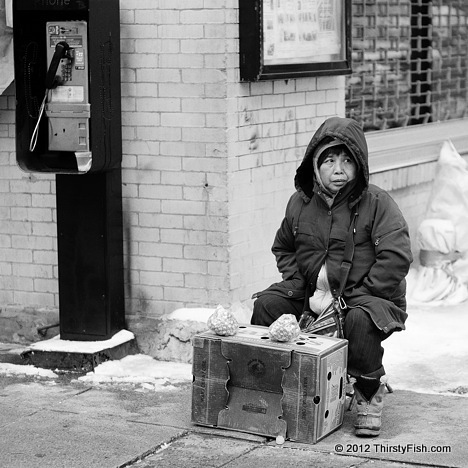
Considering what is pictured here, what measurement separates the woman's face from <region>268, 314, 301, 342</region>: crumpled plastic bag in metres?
0.69

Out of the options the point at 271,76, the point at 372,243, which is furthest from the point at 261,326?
the point at 271,76

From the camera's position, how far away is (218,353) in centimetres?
543

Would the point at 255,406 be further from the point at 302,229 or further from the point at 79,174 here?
the point at 79,174

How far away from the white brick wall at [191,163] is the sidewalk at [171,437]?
2.82 feet

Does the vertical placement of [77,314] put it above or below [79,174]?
below

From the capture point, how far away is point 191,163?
671cm

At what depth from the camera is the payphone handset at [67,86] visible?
21.1 ft

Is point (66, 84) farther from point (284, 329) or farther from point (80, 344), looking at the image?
point (284, 329)

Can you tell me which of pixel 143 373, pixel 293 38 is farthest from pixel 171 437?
pixel 293 38

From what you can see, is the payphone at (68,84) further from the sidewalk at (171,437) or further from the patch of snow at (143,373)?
the sidewalk at (171,437)

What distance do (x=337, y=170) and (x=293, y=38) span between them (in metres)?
1.69

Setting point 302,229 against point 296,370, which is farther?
point 302,229

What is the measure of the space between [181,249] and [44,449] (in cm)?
186

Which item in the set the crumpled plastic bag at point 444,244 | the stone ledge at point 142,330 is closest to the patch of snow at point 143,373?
the stone ledge at point 142,330
